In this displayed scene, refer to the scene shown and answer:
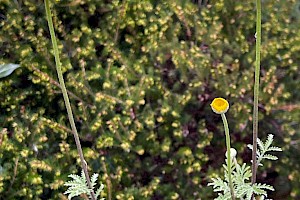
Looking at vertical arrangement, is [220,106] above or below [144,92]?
below

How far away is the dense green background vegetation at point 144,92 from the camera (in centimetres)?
141

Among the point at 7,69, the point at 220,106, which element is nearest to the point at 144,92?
the point at 7,69

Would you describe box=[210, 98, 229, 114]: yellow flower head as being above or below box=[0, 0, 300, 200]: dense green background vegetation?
below

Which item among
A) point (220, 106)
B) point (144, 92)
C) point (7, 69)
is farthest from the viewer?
point (144, 92)

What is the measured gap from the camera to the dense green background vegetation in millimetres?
1408

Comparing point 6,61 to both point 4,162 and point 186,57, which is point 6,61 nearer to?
point 4,162

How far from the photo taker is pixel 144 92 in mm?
1490

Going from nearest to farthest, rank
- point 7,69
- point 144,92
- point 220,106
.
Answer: point 220,106
point 7,69
point 144,92

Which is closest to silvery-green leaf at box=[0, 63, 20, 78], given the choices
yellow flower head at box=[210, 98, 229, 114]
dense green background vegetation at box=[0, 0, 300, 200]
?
dense green background vegetation at box=[0, 0, 300, 200]

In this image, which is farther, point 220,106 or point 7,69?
point 7,69

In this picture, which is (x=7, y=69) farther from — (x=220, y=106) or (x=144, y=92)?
(x=220, y=106)

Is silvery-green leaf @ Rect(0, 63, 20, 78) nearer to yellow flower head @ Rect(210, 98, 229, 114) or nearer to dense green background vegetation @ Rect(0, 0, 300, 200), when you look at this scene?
dense green background vegetation @ Rect(0, 0, 300, 200)

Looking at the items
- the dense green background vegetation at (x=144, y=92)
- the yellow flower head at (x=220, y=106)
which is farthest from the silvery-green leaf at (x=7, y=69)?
the yellow flower head at (x=220, y=106)

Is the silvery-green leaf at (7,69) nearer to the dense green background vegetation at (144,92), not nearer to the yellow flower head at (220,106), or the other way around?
the dense green background vegetation at (144,92)
